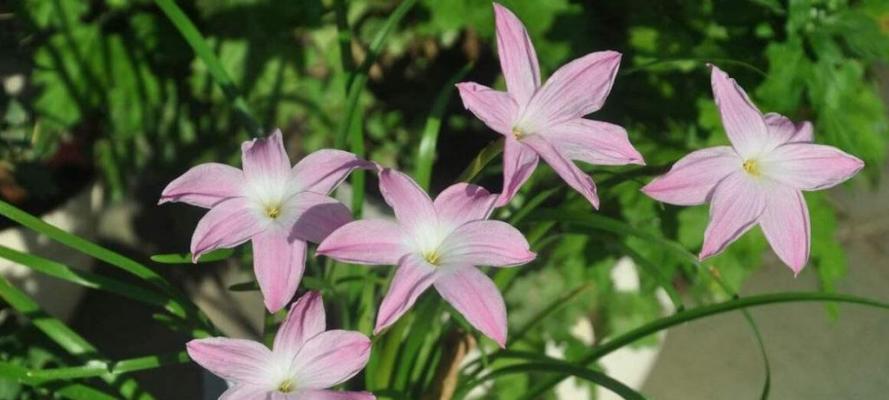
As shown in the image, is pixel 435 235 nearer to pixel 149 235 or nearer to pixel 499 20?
pixel 499 20

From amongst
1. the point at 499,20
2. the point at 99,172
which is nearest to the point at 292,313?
the point at 499,20

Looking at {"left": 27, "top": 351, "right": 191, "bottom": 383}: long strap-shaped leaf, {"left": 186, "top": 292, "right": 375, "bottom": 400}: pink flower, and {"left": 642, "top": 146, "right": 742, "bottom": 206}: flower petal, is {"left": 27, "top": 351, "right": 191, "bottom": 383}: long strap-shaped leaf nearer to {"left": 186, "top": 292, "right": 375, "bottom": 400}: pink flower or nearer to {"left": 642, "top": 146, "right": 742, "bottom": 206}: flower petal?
{"left": 186, "top": 292, "right": 375, "bottom": 400}: pink flower

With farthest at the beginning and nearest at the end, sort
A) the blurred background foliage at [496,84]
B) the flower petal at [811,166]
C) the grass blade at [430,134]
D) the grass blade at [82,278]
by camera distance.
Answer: the blurred background foliage at [496,84] < the grass blade at [430,134] < the grass blade at [82,278] < the flower petal at [811,166]

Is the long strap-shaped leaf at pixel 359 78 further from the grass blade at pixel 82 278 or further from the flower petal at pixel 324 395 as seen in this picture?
the flower petal at pixel 324 395

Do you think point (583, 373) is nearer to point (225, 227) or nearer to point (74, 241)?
point (225, 227)

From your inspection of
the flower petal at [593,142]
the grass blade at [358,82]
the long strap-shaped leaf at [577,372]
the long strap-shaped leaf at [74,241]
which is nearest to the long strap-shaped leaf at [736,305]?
the long strap-shaped leaf at [577,372]

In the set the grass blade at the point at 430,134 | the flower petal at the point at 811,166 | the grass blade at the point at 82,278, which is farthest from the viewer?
the grass blade at the point at 430,134

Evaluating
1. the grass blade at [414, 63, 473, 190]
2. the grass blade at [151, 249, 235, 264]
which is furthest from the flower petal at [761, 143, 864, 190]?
the grass blade at [151, 249, 235, 264]
